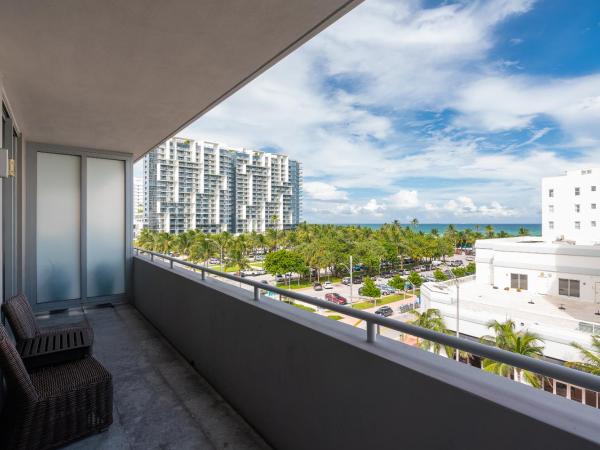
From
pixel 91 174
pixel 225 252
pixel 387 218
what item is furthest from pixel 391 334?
pixel 387 218

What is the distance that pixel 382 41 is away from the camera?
118 ft

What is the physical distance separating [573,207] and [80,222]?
24730 mm

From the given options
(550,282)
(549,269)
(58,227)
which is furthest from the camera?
(550,282)

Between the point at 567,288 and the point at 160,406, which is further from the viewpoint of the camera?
the point at 567,288

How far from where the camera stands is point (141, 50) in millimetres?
2207

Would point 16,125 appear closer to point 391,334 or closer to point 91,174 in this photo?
point 91,174

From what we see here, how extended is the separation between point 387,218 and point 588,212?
4801 cm

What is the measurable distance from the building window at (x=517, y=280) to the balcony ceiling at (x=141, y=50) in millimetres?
16675

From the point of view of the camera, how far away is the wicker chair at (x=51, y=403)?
1768 millimetres

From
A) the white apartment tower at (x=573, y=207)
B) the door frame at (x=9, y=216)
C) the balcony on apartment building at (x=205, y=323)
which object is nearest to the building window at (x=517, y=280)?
the white apartment tower at (x=573, y=207)

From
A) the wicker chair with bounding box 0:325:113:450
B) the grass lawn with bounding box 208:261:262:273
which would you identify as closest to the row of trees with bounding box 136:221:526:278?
the grass lawn with bounding box 208:261:262:273

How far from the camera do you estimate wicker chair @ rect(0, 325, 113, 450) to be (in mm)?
1768

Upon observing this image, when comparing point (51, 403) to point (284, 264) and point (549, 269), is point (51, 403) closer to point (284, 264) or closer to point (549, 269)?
point (549, 269)

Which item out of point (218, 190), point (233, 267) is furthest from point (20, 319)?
point (218, 190)
